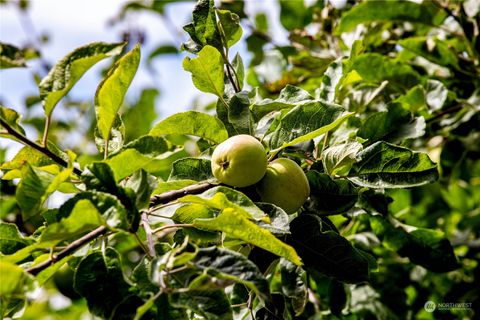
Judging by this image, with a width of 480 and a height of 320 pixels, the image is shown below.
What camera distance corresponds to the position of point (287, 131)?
0.96 m

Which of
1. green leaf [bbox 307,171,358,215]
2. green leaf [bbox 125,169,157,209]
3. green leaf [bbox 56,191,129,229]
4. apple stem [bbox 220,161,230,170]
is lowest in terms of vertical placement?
green leaf [bbox 307,171,358,215]

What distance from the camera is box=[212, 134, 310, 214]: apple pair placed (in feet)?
2.81

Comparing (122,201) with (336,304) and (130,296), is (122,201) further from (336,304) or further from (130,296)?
(336,304)

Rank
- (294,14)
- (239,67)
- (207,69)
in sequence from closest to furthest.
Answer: (207,69) → (239,67) → (294,14)

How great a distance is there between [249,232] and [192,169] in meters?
0.26

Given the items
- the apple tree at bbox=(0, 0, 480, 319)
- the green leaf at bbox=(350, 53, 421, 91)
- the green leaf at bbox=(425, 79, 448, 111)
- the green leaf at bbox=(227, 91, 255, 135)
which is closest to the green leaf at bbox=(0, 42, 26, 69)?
the apple tree at bbox=(0, 0, 480, 319)

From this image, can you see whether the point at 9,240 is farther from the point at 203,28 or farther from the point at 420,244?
the point at 420,244

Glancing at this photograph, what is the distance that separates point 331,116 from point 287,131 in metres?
0.08

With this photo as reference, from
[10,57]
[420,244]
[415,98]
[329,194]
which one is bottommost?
[420,244]

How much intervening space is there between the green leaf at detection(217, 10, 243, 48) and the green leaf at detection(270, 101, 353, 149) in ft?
0.73

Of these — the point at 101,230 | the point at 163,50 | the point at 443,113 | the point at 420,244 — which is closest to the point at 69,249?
the point at 101,230

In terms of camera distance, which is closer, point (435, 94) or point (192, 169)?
point (192, 169)

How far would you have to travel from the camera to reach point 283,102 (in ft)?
3.18

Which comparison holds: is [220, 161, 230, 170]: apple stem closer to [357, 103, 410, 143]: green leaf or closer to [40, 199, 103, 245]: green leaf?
[40, 199, 103, 245]: green leaf
